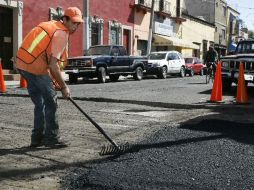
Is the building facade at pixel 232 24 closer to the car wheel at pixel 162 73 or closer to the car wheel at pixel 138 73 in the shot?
the car wheel at pixel 162 73

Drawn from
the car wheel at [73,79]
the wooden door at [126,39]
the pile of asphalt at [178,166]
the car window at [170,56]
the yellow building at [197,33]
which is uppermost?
the yellow building at [197,33]

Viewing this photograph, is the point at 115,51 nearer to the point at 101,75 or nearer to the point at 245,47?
the point at 101,75

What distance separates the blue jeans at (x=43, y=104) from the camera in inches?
248

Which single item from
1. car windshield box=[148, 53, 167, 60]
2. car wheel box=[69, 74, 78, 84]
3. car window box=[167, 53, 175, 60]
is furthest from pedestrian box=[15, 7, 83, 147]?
car window box=[167, 53, 175, 60]

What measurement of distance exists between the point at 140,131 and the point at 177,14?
40.5 m

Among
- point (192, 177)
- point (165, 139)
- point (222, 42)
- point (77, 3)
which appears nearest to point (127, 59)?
point (77, 3)

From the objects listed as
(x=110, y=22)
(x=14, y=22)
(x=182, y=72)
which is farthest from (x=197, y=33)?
(x=14, y=22)

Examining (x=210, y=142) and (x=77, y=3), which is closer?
(x=210, y=142)

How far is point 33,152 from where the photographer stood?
6191 millimetres

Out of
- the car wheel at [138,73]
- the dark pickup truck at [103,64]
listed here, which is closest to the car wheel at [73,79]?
the dark pickup truck at [103,64]

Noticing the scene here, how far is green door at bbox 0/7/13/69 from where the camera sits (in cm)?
2417

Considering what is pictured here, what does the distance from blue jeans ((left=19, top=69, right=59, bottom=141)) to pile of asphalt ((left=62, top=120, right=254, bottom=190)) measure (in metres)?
1.08

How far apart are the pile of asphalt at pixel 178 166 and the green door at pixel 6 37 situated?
1824 centimetres

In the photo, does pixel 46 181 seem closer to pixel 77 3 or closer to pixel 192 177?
pixel 192 177
